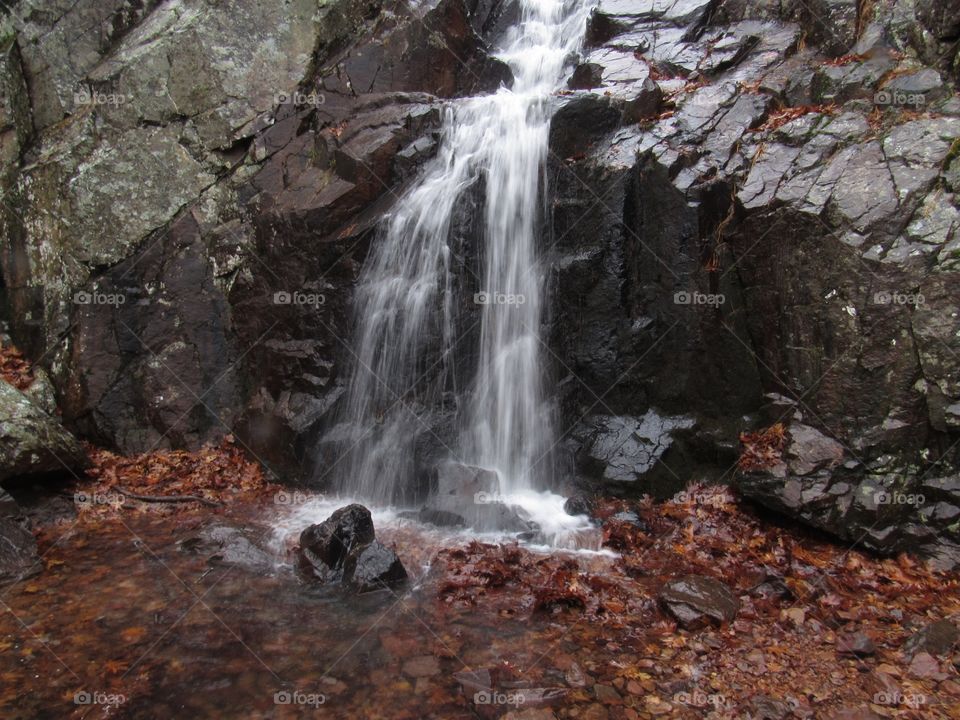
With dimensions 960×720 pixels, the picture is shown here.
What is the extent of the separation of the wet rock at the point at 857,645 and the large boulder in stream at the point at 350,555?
3.60 meters

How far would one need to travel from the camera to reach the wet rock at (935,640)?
4086 mm

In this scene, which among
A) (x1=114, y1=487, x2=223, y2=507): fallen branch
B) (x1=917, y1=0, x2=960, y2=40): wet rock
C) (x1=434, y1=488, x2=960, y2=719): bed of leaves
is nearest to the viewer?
(x1=434, y1=488, x2=960, y2=719): bed of leaves

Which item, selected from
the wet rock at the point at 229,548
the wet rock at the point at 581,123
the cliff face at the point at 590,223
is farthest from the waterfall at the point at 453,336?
the wet rock at the point at 229,548

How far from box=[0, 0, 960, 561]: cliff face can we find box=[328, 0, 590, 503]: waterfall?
1.14ft

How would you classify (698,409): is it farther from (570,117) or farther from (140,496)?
(140,496)

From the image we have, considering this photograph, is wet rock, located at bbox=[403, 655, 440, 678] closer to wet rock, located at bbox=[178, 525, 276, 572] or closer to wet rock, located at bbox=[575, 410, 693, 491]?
wet rock, located at bbox=[178, 525, 276, 572]

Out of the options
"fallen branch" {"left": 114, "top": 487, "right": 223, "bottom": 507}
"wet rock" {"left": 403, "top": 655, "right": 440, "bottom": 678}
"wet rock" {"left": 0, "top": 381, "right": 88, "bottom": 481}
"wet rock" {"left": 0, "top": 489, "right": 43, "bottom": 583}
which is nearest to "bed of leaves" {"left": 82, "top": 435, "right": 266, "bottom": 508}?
"fallen branch" {"left": 114, "top": 487, "right": 223, "bottom": 507}

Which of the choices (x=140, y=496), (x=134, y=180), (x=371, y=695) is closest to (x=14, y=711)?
(x=371, y=695)

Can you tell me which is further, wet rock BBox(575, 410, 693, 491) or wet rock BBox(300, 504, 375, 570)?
wet rock BBox(575, 410, 693, 491)

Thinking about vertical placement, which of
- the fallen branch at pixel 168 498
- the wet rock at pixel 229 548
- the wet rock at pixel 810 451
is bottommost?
the wet rock at pixel 229 548

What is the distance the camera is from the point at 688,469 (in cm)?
668

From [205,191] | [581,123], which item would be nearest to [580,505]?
[581,123]

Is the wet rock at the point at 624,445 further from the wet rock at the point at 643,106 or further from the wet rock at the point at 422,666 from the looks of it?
the wet rock at the point at 643,106

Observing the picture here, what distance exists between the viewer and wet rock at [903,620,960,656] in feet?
13.4
